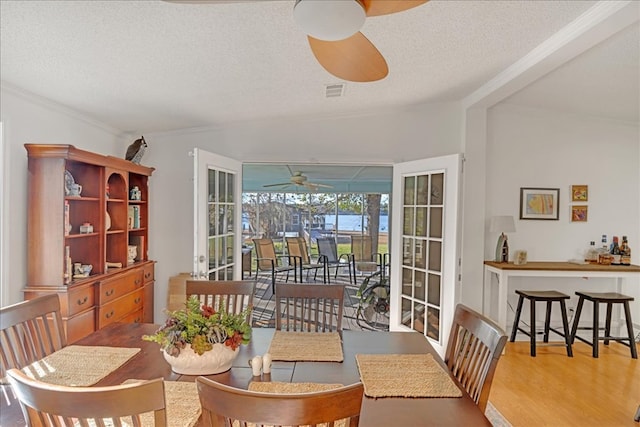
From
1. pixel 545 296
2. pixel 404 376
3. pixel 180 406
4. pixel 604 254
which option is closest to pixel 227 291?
pixel 180 406

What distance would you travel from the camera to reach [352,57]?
5.69ft

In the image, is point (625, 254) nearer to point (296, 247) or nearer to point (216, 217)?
point (216, 217)

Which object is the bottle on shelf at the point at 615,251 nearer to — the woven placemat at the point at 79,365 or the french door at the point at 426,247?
the french door at the point at 426,247

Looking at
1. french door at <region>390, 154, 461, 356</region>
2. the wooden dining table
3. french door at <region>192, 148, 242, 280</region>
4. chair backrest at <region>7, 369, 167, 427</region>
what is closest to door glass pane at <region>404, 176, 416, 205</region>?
french door at <region>390, 154, 461, 356</region>

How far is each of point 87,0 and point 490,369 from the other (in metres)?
2.12

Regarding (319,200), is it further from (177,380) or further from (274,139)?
(177,380)

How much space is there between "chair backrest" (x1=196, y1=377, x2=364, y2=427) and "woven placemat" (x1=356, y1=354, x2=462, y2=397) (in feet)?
1.87

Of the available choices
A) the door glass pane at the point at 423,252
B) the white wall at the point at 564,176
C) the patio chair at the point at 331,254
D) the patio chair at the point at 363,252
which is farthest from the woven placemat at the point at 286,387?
the patio chair at the point at 363,252

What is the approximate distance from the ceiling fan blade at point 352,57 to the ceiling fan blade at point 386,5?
15cm

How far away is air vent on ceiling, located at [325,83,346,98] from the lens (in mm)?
3174

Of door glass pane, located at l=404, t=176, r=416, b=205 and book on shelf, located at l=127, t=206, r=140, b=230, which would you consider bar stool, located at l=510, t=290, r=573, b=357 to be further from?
book on shelf, located at l=127, t=206, r=140, b=230

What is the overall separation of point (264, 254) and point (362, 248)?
8.12ft

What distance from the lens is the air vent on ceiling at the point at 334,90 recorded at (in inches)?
125

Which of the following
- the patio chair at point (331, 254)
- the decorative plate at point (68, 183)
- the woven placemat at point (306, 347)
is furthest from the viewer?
the patio chair at point (331, 254)
